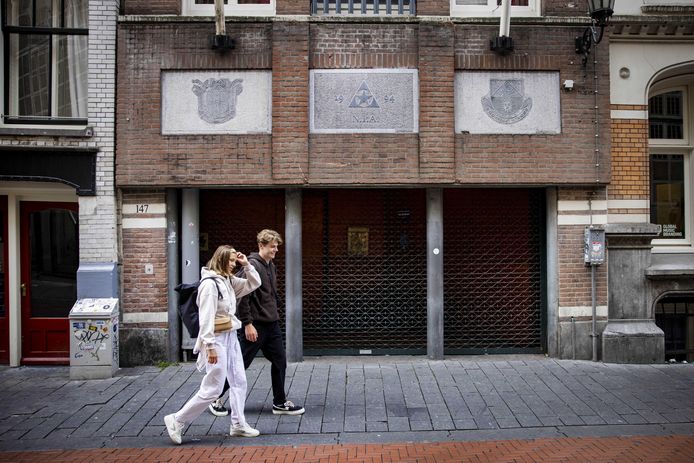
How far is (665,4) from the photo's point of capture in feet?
31.2

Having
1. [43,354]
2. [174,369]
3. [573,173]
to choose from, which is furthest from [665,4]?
[43,354]

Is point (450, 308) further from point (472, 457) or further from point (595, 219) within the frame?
point (472, 457)

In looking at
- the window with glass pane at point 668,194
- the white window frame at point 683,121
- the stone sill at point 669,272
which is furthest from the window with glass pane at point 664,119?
the stone sill at point 669,272

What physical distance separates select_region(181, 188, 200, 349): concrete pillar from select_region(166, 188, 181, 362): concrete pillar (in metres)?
0.12

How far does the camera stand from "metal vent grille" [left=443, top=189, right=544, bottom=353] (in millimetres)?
9828

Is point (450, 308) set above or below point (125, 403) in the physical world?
above

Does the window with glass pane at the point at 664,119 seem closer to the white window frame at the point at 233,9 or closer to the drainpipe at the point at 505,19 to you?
the drainpipe at the point at 505,19

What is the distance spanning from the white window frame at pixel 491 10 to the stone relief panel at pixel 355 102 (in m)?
1.64

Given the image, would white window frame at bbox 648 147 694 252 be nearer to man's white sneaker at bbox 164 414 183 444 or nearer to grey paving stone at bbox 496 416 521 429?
grey paving stone at bbox 496 416 521 429

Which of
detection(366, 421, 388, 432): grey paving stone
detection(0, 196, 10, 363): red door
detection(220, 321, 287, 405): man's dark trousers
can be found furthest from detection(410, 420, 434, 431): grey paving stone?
detection(0, 196, 10, 363): red door

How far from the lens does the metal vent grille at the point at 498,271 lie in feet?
32.2

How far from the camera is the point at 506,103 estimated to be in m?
9.24

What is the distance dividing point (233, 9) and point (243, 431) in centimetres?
645

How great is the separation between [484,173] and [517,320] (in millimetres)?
Result: 2520
